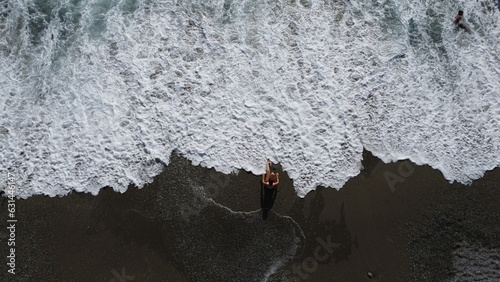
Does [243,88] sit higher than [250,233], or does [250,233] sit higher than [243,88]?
[243,88]

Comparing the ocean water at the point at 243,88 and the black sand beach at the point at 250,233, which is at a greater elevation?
the ocean water at the point at 243,88

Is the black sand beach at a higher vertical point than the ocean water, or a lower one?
lower

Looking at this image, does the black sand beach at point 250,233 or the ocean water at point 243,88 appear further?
the ocean water at point 243,88

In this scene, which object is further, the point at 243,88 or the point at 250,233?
the point at 243,88

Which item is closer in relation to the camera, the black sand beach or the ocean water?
the black sand beach
